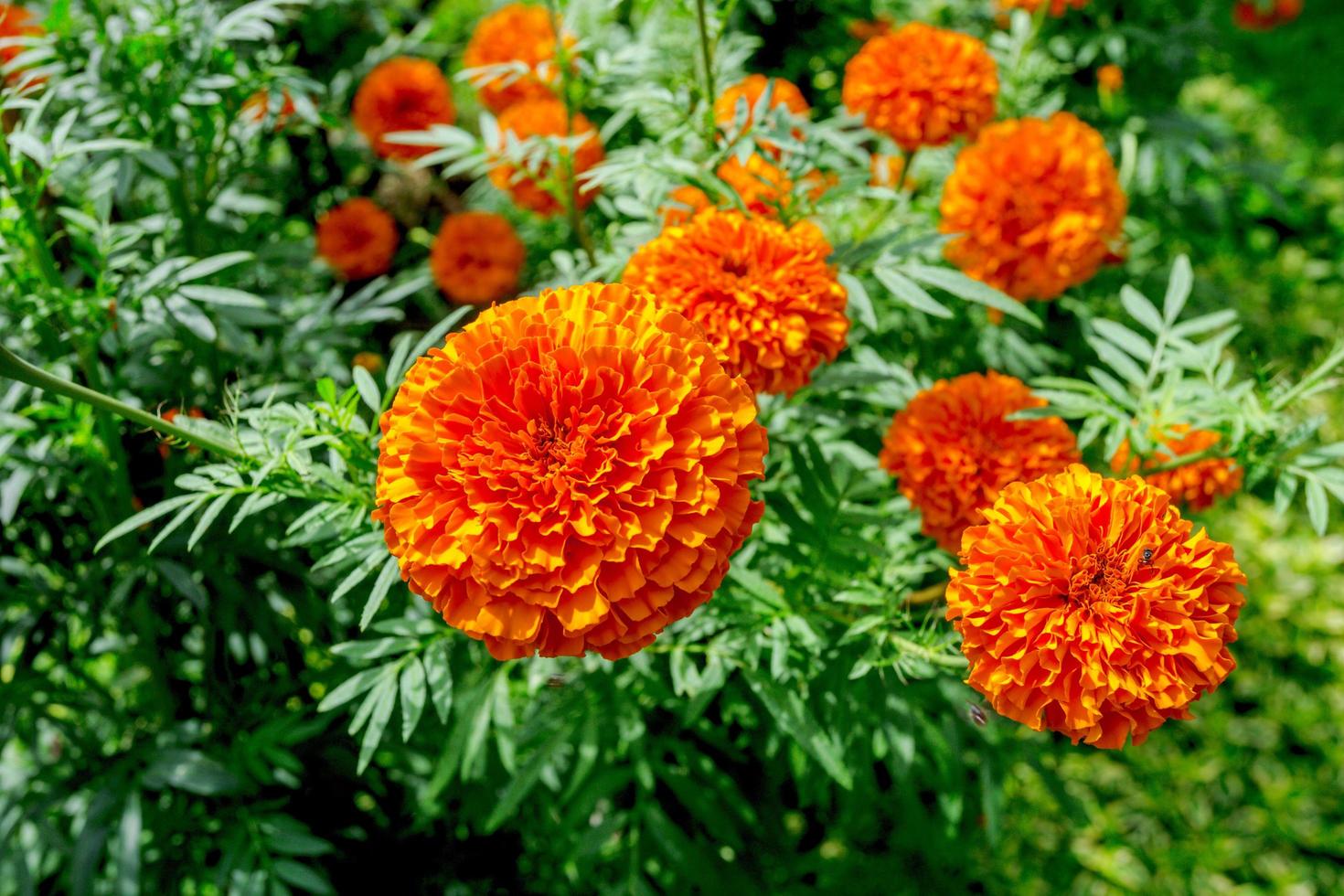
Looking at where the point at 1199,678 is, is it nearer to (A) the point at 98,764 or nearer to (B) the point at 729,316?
(B) the point at 729,316

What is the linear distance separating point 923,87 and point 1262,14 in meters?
3.59

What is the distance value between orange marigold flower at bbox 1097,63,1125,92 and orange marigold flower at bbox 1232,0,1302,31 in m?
1.98

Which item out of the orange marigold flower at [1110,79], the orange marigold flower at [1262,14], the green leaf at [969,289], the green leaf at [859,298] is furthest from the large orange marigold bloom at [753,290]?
the orange marigold flower at [1262,14]

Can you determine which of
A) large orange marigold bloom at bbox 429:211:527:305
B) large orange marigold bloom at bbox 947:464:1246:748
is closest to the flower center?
large orange marigold bloom at bbox 947:464:1246:748

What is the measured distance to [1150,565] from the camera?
1231mm

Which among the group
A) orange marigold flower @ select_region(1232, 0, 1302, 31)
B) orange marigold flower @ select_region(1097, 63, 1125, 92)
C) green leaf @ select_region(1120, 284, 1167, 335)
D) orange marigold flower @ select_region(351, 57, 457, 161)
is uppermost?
green leaf @ select_region(1120, 284, 1167, 335)

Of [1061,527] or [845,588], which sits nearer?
[1061,527]

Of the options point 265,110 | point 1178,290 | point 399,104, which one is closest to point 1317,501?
point 1178,290

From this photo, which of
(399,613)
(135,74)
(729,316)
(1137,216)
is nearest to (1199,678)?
(729,316)

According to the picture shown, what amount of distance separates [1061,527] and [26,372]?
1.25m

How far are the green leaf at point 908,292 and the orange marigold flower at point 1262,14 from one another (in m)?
3.96

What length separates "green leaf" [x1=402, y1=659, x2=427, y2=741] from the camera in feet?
5.01

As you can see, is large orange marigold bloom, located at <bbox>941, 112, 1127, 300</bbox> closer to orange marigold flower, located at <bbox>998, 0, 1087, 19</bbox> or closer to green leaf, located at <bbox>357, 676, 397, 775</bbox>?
orange marigold flower, located at <bbox>998, 0, 1087, 19</bbox>

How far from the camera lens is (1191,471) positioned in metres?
1.75
